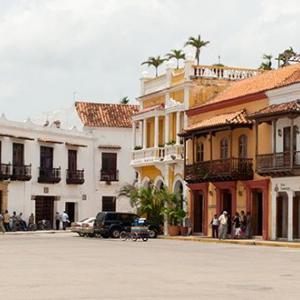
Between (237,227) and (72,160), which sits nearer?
(237,227)

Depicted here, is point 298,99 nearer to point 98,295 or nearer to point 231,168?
point 231,168

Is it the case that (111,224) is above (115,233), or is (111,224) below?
above

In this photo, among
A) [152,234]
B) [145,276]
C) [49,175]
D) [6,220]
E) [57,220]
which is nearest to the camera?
[145,276]

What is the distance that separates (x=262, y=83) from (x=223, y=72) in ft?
21.5

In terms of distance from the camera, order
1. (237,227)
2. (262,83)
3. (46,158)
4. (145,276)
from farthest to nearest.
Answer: (46,158) → (262,83) → (237,227) → (145,276)

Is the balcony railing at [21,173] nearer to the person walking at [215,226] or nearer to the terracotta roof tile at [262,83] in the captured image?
the terracotta roof tile at [262,83]

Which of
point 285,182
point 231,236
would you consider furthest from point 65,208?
point 285,182

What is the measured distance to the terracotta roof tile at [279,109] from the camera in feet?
135

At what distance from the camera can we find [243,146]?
47281 millimetres

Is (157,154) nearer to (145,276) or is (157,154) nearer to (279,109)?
(279,109)

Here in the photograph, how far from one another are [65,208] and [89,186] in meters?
3.11

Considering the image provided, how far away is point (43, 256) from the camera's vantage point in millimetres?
28047

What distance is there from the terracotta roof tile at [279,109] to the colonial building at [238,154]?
0.07m

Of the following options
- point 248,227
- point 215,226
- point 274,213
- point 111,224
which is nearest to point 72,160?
point 111,224
